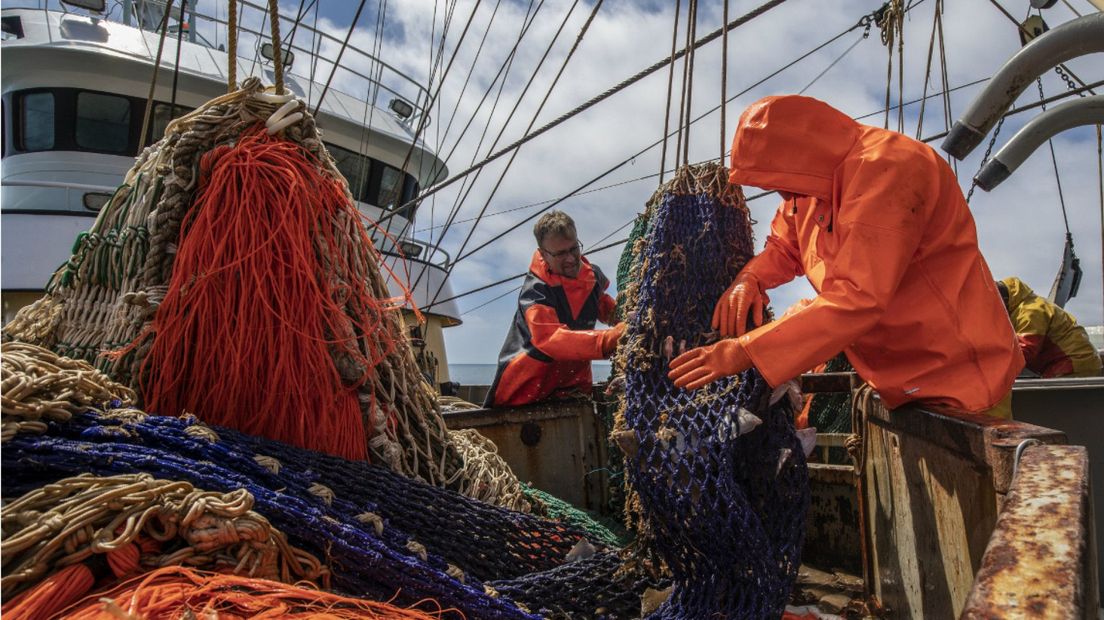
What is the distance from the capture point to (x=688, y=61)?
2.86 m

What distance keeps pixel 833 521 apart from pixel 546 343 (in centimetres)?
170

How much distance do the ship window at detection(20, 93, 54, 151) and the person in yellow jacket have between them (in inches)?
407

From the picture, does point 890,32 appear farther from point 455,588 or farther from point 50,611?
point 50,611

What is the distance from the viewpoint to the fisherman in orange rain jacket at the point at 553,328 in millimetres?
3859

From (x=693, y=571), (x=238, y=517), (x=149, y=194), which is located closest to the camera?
(x=238, y=517)

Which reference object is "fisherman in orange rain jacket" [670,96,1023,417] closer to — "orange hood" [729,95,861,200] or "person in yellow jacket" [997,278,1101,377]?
"orange hood" [729,95,861,200]

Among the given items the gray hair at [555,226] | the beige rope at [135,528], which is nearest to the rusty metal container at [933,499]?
the gray hair at [555,226]

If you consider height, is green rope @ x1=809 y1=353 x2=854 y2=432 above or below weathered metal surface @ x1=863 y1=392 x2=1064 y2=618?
above

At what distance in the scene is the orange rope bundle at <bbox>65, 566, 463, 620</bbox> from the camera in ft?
3.97

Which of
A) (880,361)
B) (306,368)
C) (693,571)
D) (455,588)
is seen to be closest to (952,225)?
(880,361)

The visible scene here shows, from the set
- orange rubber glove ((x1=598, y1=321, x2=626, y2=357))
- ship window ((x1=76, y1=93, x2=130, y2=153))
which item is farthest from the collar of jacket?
ship window ((x1=76, y1=93, x2=130, y2=153))

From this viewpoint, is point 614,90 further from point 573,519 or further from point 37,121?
point 37,121

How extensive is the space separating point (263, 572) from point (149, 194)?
50.5 inches

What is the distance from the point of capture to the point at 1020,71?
2.55m
